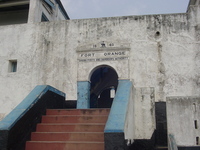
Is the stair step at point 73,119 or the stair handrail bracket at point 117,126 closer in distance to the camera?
the stair handrail bracket at point 117,126

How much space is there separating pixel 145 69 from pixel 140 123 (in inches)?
123

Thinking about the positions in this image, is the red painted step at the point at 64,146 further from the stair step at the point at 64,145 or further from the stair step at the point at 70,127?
the stair step at the point at 70,127

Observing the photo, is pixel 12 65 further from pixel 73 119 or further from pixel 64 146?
pixel 64 146

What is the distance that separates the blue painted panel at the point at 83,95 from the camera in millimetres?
9367

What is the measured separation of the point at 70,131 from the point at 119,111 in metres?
1.40

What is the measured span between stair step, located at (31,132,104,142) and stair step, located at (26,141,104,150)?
0.85 ft

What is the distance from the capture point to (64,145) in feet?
16.8

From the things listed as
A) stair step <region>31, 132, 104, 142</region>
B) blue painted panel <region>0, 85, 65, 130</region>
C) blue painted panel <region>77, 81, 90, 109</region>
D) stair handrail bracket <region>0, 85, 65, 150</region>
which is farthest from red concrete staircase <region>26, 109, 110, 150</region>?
blue painted panel <region>77, 81, 90, 109</region>

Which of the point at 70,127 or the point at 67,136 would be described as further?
the point at 70,127

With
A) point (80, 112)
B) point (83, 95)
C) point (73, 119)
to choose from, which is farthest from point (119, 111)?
point (83, 95)

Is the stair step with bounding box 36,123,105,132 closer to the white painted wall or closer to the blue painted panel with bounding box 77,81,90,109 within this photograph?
the blue painted panel with bounding box 77,81,90,109

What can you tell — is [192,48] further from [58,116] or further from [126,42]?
[58,116]

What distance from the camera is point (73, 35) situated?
33.7 ft

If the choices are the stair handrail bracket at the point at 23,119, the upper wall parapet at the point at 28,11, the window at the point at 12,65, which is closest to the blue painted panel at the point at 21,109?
the stair handrail bracket at the point at 23,119
